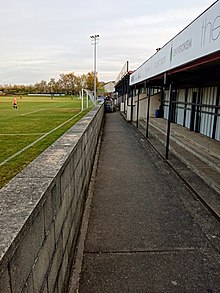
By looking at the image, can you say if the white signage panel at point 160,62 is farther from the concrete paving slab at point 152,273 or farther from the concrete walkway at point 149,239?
the concrete paving slab at point 152,273

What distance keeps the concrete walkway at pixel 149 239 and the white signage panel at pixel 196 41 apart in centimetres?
242

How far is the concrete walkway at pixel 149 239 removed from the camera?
280 cm

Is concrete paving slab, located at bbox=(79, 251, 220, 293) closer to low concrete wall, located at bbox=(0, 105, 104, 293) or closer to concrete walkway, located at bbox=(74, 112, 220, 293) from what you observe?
concrete walkway, located at bbox=(74, 112, 220, 293)

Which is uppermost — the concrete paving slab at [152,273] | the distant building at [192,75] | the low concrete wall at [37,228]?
the distant building at [192,75]

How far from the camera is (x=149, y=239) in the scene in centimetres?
361

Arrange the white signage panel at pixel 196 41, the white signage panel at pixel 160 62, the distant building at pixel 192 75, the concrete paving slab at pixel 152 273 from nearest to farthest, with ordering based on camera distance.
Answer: the concrete paving slab at pixel 152 273, the white signage panel at pixel 196 41, the distant building at pixel 192 75, the white signage panel at pixel 160 62

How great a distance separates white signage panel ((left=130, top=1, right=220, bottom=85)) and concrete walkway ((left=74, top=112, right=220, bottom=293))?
2.42m

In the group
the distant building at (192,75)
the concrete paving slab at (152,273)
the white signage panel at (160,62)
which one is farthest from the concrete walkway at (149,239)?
the white signage panel at (160,62)

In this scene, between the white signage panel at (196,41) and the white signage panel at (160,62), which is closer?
the white signage panel at (196,41)

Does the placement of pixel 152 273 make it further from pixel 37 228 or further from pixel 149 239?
pixel 37 228

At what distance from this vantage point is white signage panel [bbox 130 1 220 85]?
3.39 meters

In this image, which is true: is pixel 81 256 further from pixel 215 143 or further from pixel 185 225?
pixel 215 143

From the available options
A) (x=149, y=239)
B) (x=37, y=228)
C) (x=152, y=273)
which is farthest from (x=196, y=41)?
(x=37, y=228)

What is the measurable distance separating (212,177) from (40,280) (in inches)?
185
